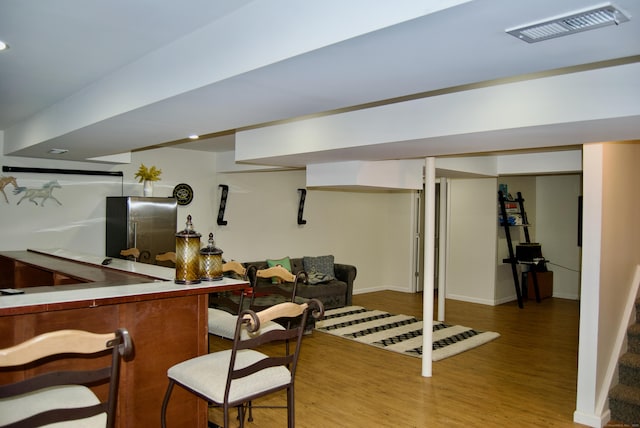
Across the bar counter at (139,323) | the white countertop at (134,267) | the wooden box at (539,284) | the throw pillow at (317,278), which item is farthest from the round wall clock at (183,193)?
the wooden box at (539,284)

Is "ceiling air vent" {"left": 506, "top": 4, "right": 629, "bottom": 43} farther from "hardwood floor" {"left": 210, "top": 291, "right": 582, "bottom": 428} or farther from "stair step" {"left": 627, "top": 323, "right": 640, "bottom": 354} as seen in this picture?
"stair step" {"left": 627, "top": 323, "right": 640, "bottom": 354}

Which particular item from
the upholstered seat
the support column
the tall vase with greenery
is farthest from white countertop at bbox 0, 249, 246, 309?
the tall vase with greenery

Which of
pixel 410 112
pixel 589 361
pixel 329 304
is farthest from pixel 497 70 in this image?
pixel 329 304

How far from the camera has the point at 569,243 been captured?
8883mm

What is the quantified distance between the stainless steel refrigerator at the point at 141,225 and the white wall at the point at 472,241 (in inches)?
192

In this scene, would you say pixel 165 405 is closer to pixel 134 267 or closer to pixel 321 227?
pixel 134 267

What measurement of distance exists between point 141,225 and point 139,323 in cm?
340

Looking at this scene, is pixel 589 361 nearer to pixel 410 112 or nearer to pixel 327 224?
pixel 410 112

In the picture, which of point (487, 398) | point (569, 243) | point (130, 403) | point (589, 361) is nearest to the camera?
point (130, 403)

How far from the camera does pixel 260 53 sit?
2088mm

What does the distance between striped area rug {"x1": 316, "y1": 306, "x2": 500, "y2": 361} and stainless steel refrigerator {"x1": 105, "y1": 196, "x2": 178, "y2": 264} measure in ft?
7.27

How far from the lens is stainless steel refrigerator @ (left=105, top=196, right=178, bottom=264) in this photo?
5.81 m

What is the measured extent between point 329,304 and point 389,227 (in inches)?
107

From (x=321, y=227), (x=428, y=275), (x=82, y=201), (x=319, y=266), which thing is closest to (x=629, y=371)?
(x=428, y=275)
